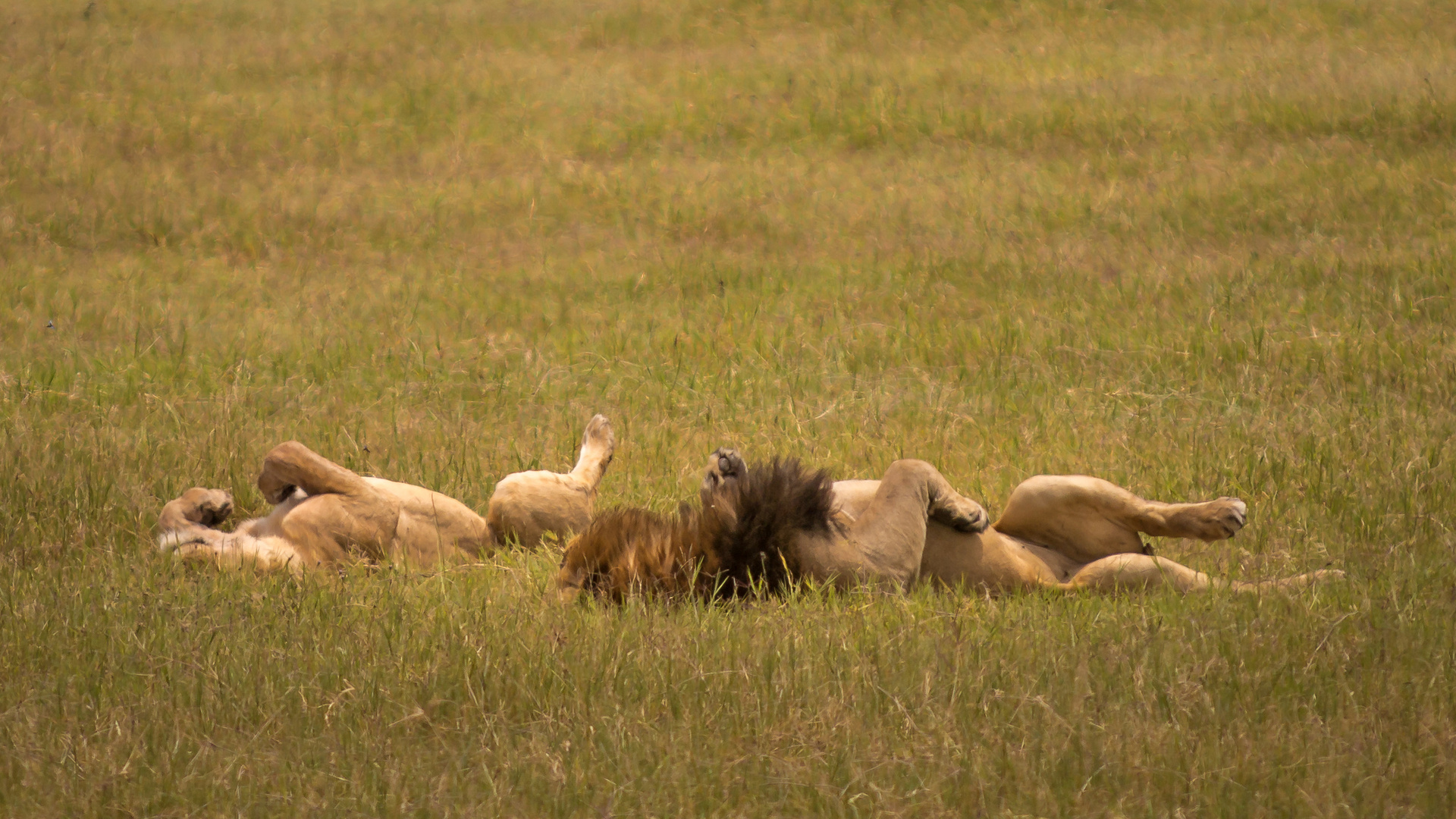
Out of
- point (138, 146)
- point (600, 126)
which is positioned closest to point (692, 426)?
point (600, 126)

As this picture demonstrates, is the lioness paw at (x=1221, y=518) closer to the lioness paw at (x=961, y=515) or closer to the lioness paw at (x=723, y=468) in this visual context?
the lioness paw at (x=961, y=515)

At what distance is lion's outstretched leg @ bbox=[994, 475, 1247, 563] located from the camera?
15.5ft

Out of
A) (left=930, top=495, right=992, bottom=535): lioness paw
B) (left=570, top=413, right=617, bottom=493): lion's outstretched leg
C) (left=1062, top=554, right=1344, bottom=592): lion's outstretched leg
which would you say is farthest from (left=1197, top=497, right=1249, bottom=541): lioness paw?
(left=570, top=413, right=617, bottom=493): lion's outstretched leg

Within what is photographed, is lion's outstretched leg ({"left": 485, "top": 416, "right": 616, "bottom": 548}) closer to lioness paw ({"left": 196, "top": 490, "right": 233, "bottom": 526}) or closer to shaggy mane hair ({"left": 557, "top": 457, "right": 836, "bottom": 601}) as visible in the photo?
shaggy mane hair ({"left": 557, "top": 457, "right": 836, "bottom": 601})

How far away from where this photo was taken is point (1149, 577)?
15.2 ft

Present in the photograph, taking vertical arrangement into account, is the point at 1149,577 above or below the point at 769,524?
below

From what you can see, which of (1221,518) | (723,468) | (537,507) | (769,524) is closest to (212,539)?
(537,507)

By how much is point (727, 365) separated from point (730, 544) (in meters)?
3.81

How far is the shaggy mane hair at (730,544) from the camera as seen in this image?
180 inches

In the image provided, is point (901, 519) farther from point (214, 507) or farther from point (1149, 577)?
point (214, 507)

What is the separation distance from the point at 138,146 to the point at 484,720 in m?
11.2

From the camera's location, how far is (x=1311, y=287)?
376 inches

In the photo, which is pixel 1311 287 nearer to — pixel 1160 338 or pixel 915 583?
pixel 1160 338

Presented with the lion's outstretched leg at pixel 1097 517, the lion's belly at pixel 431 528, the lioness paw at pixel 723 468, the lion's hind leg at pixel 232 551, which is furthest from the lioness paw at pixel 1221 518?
the lion's hind leg at pixel 232 551
